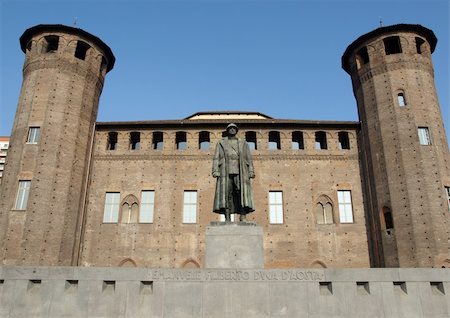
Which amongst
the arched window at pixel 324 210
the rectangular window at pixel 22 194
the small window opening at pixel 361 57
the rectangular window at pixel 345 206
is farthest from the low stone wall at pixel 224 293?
the small window opening at pixel 361 57

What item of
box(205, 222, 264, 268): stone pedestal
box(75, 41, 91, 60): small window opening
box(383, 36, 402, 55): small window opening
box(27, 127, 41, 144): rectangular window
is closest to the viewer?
box(205, 222, 264, 268): stone pedestal

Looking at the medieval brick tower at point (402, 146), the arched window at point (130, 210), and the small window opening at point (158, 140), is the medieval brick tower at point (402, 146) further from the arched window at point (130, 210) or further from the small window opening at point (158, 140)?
the arched window at point (130, 210)

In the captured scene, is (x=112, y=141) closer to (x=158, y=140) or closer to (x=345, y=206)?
(x=158, y=140)

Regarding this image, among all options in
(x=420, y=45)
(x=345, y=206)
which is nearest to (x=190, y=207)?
(x=345, y=206)

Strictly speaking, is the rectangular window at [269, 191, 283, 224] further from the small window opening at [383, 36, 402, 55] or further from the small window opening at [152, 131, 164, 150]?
the small window opening at [383, 36, 402, 55]

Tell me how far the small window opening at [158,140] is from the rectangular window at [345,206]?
10.7 m

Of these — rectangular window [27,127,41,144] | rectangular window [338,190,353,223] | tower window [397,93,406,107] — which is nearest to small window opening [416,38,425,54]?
tower window [397,93,406,107]

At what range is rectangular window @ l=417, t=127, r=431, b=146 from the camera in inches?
821

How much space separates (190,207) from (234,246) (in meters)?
13.5

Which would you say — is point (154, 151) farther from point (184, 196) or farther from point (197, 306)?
point (197, 306)

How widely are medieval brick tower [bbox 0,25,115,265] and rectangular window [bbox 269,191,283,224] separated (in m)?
10.2

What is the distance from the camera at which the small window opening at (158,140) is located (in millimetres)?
24323

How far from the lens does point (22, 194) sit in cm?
1981

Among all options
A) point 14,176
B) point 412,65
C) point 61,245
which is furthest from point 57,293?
point 412,65
